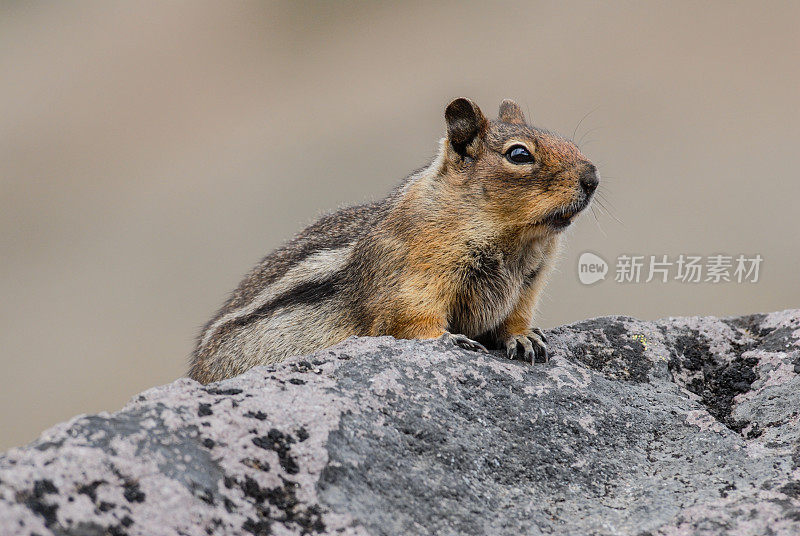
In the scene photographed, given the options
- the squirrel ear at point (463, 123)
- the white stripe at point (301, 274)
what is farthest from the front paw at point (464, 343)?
the squirrel ear at point (463, 123)

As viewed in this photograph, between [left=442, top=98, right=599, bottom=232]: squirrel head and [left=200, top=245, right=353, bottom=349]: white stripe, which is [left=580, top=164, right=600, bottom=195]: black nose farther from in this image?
[left=200, top=245, right=353, bottom=349]: white stripe

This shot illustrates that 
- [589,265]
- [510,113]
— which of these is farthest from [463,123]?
[589,265]

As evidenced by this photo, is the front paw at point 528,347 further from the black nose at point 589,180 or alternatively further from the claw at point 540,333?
the black nose at point 589,180

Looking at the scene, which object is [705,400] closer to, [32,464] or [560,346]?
[560,346]

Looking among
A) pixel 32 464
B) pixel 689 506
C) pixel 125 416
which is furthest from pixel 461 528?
pixel 32 464

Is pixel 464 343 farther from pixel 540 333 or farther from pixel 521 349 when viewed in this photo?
pixel 540 333
